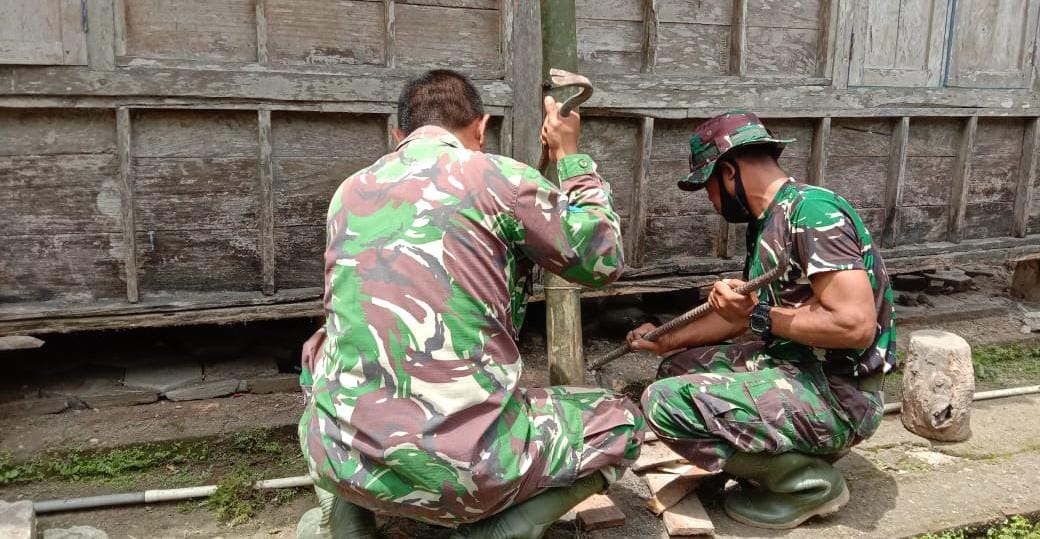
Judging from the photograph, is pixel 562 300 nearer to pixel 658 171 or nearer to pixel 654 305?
pixel 658 171

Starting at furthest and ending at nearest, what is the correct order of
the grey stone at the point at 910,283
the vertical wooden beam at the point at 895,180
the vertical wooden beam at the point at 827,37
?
1. the grey stone at the point at 910,283
2. the vertical wooden beam at the point at 895,180
3. the vertical wooden beam at the point at 827,37

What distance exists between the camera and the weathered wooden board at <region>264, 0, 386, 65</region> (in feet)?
14.7

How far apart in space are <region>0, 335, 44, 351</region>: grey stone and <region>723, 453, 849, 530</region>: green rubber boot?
4044 mm

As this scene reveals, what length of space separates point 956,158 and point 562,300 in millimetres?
4241

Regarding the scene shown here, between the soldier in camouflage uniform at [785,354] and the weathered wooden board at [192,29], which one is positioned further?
the weathered wooden board at [192,29]

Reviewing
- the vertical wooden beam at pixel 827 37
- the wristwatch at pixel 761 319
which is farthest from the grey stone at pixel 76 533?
the vertical wooden beam at pixel 827 37

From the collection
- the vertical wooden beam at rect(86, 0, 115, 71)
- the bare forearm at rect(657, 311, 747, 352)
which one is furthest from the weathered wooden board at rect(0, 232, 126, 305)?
the bare forearm at rect(657, 311, 747, 352)

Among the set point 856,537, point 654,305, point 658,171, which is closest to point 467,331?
point 856,537

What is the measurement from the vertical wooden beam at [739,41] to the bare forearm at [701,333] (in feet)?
7.78

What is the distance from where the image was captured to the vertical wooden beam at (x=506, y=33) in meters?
4.83

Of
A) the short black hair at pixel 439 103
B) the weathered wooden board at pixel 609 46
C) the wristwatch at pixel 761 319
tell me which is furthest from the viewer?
the weathered wooden board at pixel 609 46

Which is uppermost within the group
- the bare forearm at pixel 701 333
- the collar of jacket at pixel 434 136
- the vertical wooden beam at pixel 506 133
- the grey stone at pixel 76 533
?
the collar of jacket at pixel 434 136

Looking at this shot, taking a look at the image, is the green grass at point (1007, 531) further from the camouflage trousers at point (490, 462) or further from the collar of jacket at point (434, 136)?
the collar of jacket at point (434, 136)

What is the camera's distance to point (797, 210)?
3219 mm
